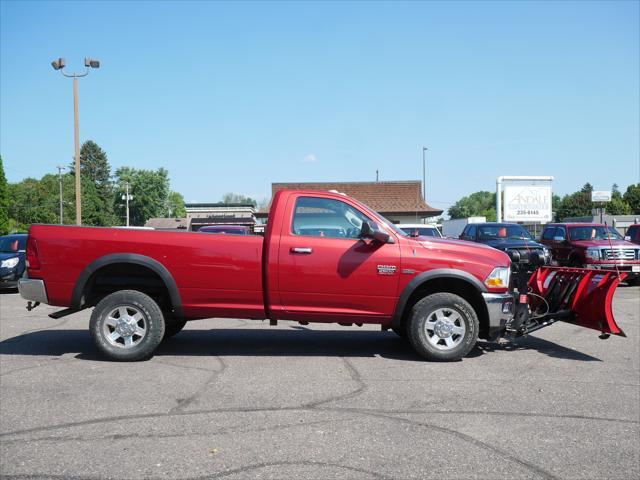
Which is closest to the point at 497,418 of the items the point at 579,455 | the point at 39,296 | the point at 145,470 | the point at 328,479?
the point at 579,455

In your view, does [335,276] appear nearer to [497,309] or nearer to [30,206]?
[497,309]

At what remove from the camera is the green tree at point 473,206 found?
172000 mm

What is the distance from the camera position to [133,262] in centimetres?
673

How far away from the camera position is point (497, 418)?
16.0ft

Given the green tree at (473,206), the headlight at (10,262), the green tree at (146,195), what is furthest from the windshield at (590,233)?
the green tree at (473,206)

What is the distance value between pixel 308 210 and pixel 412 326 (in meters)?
1.84

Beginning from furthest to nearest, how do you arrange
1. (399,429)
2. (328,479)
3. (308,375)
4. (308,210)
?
(308,210) → (308,375) → (399,429) → (328,479)

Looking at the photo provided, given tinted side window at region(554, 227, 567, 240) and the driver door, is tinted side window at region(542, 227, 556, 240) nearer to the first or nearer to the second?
tinted side window at region(554, 227, 567, 240)

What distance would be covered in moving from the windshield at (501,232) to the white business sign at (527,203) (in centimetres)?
1996

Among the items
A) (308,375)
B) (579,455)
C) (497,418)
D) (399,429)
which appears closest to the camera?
(579,455)

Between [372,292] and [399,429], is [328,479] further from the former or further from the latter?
[372,292]

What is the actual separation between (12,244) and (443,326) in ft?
46.5

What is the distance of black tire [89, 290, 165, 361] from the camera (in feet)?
22.1

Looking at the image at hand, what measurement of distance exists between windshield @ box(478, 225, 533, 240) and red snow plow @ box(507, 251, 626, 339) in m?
9.56
